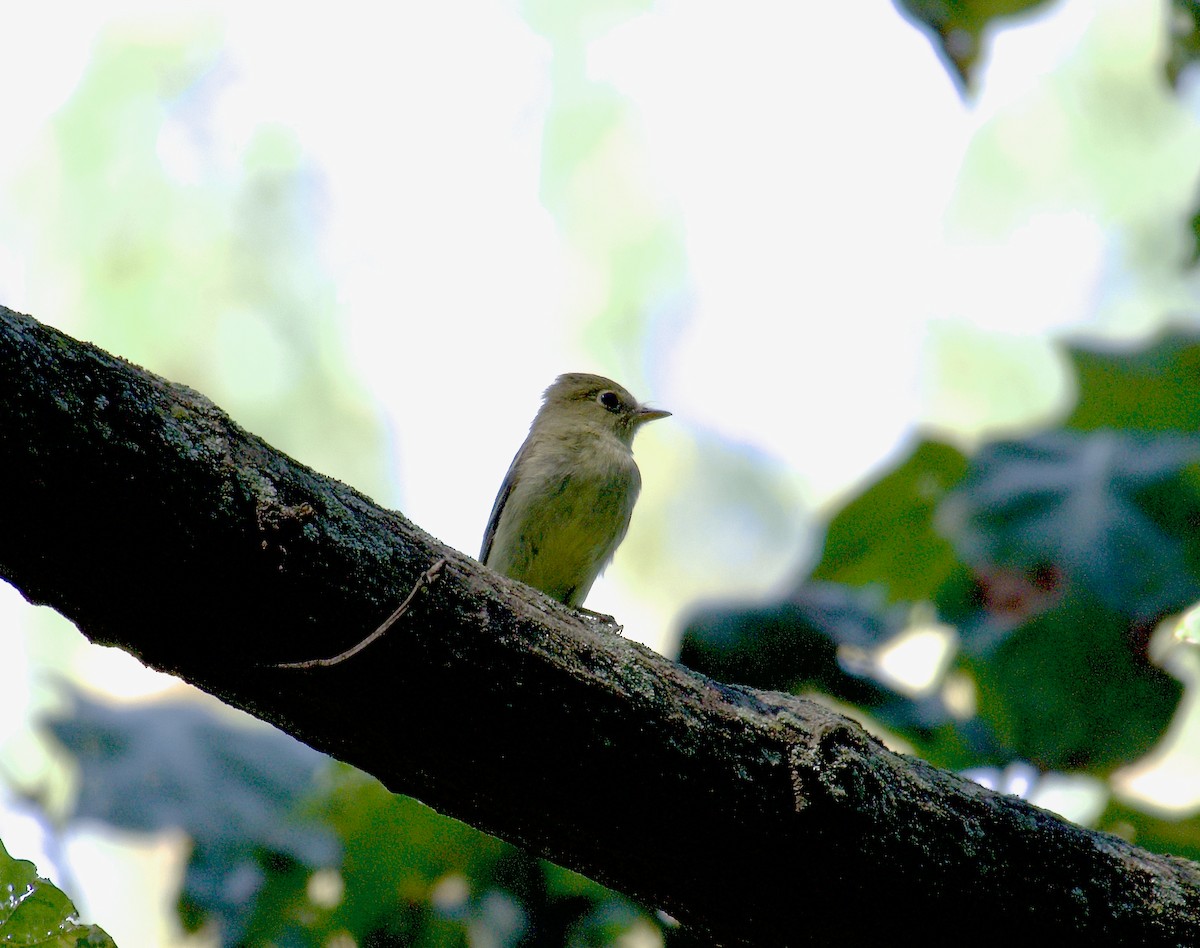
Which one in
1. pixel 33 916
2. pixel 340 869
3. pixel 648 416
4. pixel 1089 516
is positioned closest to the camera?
pixel 33 916

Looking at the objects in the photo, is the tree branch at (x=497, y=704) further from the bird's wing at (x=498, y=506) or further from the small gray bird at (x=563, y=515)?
the bird's wing at (x=498, y=506)

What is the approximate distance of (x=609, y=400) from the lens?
19.6 feet

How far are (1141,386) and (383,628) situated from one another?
340cm

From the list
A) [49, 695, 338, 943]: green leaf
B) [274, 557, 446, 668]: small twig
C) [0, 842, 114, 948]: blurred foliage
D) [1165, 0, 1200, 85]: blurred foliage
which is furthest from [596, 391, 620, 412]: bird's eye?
[0, 842, 114, 948]: blurred foliage

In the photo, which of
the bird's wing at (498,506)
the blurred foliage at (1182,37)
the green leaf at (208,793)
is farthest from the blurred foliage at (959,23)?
the green leaf at (208,793)

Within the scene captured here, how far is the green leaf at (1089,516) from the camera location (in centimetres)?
357

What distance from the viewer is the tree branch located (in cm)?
163

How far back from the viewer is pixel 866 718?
3482 millimetres

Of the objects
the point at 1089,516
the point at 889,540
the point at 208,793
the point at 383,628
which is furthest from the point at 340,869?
the point at 1089,516

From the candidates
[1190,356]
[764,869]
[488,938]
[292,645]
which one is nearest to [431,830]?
[488,938]

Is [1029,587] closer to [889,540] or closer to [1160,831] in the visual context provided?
[889,540]

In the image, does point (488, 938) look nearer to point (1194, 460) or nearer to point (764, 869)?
point (764, 869)

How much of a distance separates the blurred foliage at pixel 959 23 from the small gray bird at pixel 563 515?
222 cm

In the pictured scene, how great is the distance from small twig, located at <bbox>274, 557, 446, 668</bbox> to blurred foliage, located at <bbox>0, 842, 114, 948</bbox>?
45 centimetres
